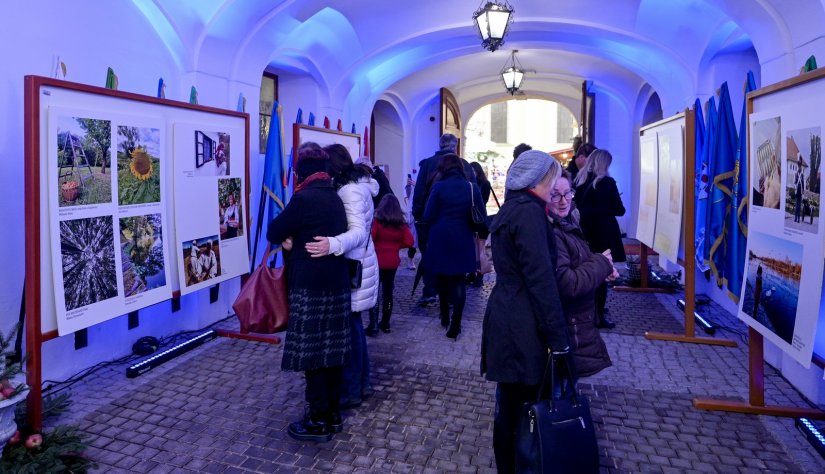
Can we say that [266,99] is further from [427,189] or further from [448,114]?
[448,114]

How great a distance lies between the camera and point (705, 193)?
18.3 feet

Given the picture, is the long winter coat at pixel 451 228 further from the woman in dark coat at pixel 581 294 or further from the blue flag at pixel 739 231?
the woman in dark coat at pixel 581 294

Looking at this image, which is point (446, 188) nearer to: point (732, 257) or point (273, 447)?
point (732, 257)

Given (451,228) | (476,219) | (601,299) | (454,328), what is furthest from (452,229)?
(601,299)

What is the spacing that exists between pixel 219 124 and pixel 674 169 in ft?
12.6

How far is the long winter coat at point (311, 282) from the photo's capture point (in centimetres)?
324

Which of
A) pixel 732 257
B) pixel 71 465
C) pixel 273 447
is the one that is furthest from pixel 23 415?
pixel 732 257

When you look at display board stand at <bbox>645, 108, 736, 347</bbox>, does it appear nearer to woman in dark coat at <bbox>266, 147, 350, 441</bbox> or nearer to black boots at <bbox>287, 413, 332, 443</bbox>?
woman in dark coat at <bbox>266, 147, 350, 441</bbox>

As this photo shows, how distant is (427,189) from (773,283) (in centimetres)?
351

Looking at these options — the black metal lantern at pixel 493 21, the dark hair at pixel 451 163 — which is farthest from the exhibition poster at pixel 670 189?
the black metal lantern at pixel 493 21

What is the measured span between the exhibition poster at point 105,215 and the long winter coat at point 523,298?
2.40 metres

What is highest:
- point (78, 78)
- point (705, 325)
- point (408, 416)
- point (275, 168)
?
point (78, 78)

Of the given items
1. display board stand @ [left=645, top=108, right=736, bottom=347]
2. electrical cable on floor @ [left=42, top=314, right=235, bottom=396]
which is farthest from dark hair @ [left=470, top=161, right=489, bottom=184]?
electrical cable on floor @ [left=42, top=314, right=235, bottom=396]

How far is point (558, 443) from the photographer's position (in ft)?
7.63
